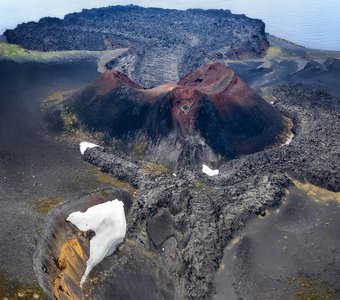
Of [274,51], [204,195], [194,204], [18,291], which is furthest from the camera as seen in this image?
[274,51]

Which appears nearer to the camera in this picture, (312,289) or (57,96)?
(312,289)

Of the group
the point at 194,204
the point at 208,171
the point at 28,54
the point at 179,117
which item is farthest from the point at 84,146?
the point at 28,54

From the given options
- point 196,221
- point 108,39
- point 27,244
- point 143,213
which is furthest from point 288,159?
point 108,39

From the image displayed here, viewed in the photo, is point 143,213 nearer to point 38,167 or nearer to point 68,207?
point 68,207

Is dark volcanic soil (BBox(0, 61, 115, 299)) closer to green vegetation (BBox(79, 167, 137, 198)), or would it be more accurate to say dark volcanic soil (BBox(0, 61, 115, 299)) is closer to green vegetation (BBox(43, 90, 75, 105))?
green vegetation (BBox(79, 167, 137, 198))

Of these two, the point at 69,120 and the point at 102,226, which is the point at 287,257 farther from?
the point at 69,120

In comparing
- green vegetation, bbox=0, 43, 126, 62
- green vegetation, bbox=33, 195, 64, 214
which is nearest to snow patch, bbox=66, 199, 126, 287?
green vegetation, bbox=33, 195, 64, 214
